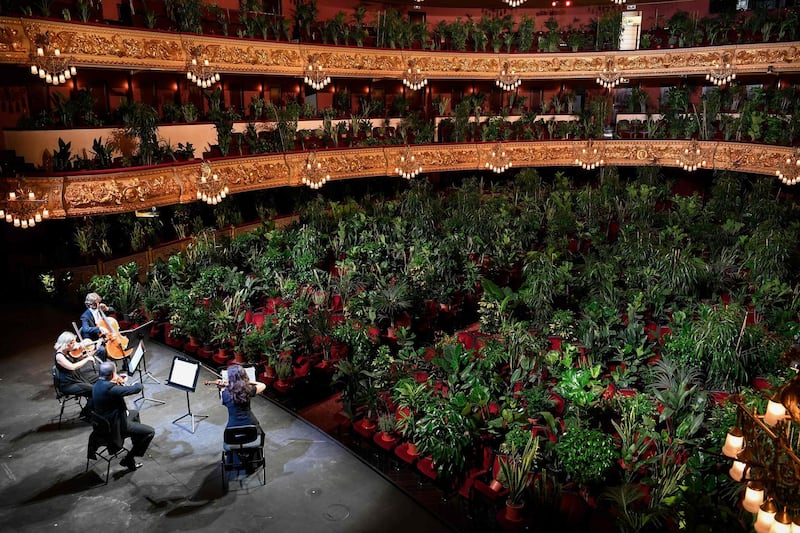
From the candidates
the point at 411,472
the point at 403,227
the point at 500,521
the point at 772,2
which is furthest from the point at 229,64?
the point at 772,2

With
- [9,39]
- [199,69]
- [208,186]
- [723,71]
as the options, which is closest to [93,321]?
[208,186]

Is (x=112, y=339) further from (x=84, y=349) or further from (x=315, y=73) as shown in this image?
(x=315, y=73)

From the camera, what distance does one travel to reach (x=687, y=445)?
24.0 feet

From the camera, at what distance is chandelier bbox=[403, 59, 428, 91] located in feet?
69.4

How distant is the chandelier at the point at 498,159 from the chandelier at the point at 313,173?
22.0ft

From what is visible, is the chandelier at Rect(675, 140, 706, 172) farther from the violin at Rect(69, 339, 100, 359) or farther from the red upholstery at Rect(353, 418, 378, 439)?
the violin at Rect(69, 339, 100, 359)

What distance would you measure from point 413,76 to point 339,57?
2950 mm

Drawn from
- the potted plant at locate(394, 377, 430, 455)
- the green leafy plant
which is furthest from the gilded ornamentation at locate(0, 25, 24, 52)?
the green leafy plant

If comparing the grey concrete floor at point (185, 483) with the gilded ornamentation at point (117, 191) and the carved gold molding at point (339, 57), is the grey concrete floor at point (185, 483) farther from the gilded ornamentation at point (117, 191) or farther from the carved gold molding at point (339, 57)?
the carved gold molding at point (339, 57)

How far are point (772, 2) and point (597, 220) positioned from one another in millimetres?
12487

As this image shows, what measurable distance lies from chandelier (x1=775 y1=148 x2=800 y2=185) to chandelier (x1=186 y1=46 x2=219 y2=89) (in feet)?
53.8

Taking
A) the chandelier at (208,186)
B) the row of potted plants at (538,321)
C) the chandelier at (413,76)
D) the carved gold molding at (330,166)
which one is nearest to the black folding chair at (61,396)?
the row of potted plants at (538,321)

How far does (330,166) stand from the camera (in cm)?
1891

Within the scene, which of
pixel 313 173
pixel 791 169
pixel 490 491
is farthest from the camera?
pixel 313 173
